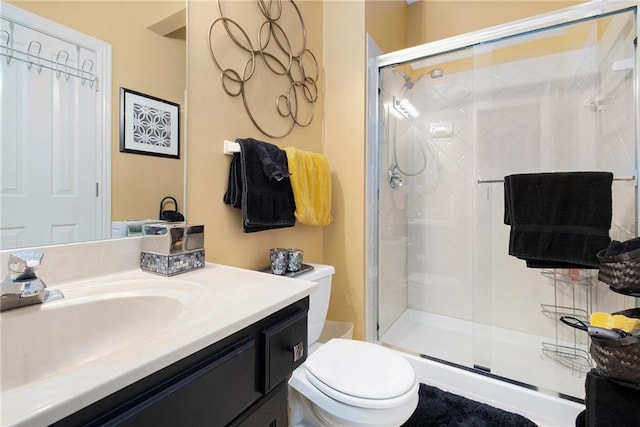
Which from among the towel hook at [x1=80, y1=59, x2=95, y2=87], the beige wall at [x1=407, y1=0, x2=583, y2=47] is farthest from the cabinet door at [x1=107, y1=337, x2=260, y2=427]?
the beige wall at [x1=407, y1=0, x2=583, y2=47]

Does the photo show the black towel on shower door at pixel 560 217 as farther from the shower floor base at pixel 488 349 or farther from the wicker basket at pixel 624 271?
the shower floor base at pixel 488 349

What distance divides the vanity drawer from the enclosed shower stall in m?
1.17

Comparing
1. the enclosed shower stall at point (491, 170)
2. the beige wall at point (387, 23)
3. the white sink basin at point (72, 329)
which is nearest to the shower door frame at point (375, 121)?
the enclosed shower stall at point (491, 170)

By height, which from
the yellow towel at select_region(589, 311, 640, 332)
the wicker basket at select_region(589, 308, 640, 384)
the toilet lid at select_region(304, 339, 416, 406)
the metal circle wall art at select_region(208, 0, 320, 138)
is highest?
the metal circle wall art at select_region(208, 0, 320, 138)

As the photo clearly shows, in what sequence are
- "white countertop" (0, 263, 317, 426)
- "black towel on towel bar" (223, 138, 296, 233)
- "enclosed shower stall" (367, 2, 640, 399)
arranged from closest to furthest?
"white countertop" (0, 263, 317, 426), "black towel on towel bar" (223, 138, 296, 233), "enclosed shower stall" (367, 2, 640, 399)

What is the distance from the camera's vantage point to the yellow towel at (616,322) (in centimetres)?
98

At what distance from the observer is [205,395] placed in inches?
20.2

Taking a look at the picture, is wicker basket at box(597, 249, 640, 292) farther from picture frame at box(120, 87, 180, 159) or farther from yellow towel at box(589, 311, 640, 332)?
picture frame at box(120, 87, 180, 159)

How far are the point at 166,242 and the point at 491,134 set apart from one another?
2.23m

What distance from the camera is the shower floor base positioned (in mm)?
1588

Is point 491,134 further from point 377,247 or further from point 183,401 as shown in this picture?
point 183,401

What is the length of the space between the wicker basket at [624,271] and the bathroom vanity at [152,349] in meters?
1.01

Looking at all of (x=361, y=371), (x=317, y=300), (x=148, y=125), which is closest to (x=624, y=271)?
(x=361, y=371)

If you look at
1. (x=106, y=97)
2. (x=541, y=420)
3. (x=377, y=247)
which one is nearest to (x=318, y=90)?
(x=377, y=247)
